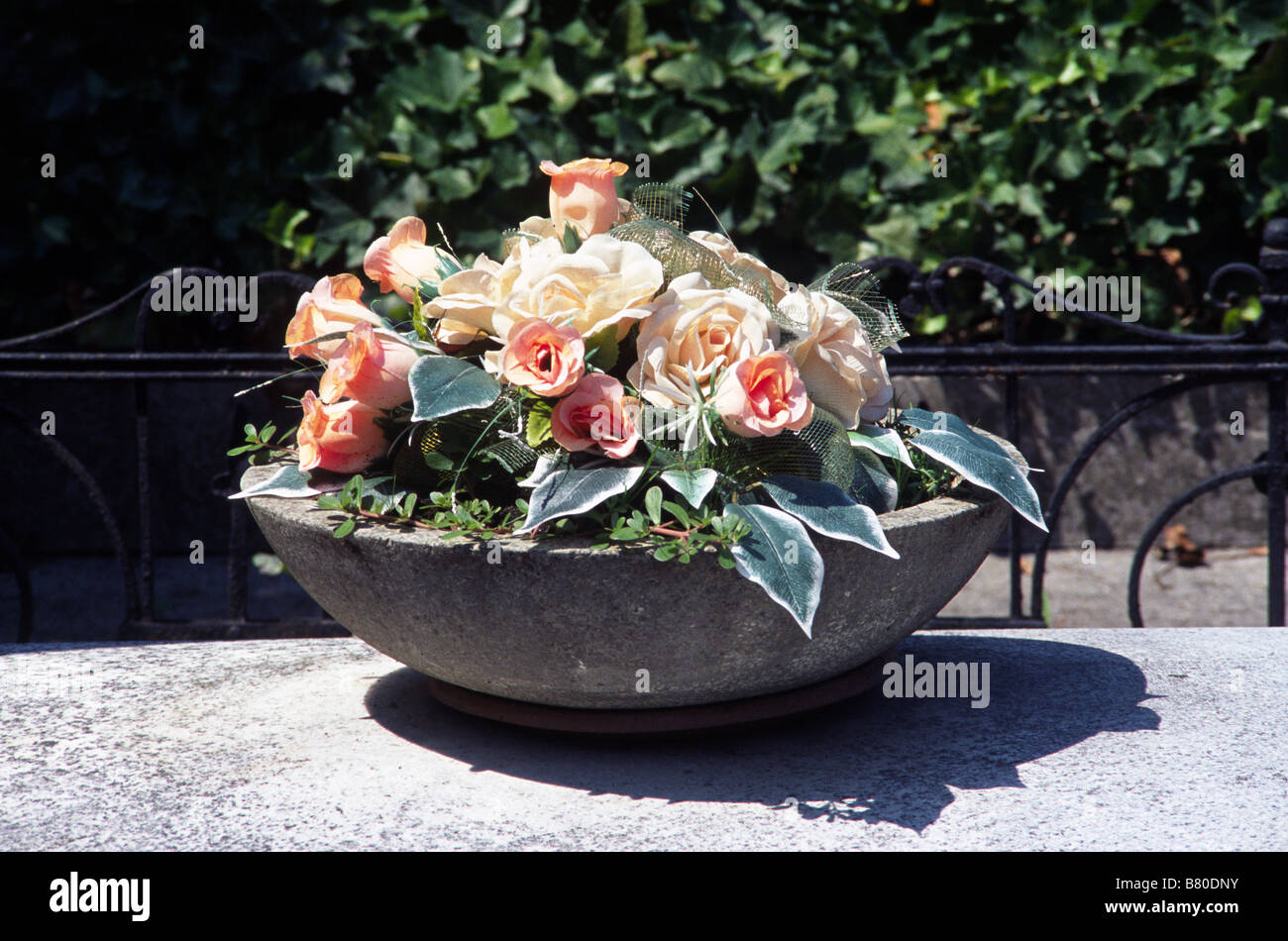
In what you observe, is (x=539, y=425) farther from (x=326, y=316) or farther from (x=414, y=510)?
(x=326, y=316)

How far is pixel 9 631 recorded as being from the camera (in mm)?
3588

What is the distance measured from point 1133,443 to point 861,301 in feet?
8.74

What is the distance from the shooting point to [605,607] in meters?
1.49

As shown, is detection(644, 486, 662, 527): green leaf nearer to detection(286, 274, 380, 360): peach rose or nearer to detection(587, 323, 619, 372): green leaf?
detection(587, 323, 619, 372): green leaf

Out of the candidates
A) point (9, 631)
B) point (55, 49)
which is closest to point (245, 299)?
point (55, 49)

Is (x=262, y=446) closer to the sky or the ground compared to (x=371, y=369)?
closer to the ground

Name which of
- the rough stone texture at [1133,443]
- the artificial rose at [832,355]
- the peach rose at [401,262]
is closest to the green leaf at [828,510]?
the artificial rose at [832,355]

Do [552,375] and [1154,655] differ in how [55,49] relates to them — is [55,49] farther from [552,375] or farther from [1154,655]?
[1154,655]

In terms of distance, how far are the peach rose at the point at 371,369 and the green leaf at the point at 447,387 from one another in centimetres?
3

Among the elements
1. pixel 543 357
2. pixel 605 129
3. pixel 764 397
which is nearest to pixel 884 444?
pixel 764 397

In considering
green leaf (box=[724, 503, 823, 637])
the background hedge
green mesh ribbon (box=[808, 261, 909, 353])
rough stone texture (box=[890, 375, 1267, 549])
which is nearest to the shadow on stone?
green leaf (box=[724, 503, 823, 637])

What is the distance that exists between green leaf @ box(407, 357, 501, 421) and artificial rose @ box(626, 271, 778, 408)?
195mm

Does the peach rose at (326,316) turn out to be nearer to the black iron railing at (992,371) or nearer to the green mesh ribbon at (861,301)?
the green mesh ribbon at (861,301)

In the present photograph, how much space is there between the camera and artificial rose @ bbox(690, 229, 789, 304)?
68.4 inches
